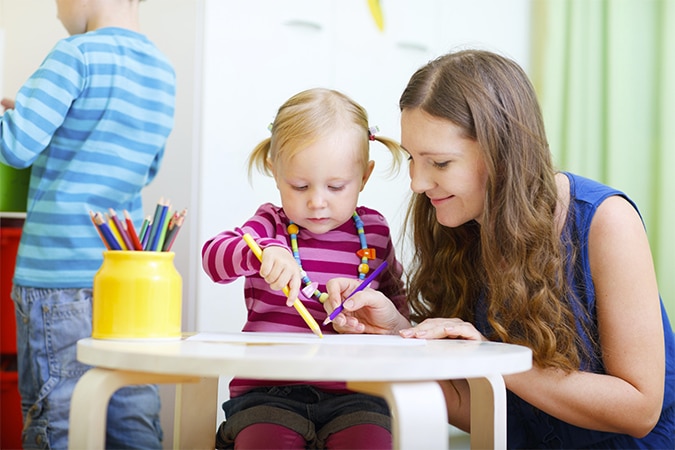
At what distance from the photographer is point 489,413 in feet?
3.02

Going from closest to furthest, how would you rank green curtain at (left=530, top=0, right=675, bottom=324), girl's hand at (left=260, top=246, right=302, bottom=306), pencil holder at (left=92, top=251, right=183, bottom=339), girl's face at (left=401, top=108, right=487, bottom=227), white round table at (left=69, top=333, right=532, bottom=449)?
white round table at (left=69, top=333, right=532, bottom=449) → pencil holder at (left=92, top=251, right=183, bottom=339) → girl's hand at (left=260, top=246, right=302, bottom=306) → girl's face at (left=401, top=108, right=487, bottom=227) → green curtain at (left=530, top=0, right=675, bottom=324)

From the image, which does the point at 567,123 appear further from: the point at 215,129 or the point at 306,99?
the point at 306,99

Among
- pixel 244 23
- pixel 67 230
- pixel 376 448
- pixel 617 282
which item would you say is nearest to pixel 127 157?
pixel 67 230

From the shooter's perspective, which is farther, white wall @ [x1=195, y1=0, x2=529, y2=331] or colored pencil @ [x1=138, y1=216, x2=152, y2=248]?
white wall @ [x1=195, y1=0, x2=529, y2=331]

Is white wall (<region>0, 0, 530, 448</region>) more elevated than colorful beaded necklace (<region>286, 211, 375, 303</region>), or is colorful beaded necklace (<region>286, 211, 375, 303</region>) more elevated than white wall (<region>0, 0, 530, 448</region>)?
white wall (<region>0, 0, 530, 448</region>)

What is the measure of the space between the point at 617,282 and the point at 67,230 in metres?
0.97

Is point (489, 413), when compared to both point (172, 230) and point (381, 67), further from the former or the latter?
point (381, 67)

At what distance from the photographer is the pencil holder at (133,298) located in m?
0.86

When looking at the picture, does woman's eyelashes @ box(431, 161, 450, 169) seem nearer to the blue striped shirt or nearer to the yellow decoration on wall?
the blue striped shirt

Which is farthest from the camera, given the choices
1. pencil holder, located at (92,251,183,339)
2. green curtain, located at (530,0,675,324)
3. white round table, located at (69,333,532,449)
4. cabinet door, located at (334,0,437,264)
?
cabinet door, located at (334,0,437,264)

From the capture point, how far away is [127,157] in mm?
1544

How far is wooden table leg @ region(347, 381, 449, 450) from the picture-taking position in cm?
70

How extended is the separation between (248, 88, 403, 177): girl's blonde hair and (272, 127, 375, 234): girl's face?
0.01 meters

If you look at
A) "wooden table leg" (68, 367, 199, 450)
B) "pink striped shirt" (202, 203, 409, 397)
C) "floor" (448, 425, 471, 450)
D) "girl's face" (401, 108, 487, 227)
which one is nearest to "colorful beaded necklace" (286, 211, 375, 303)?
"pink striped shirt" (202, 203, 409, 397)
